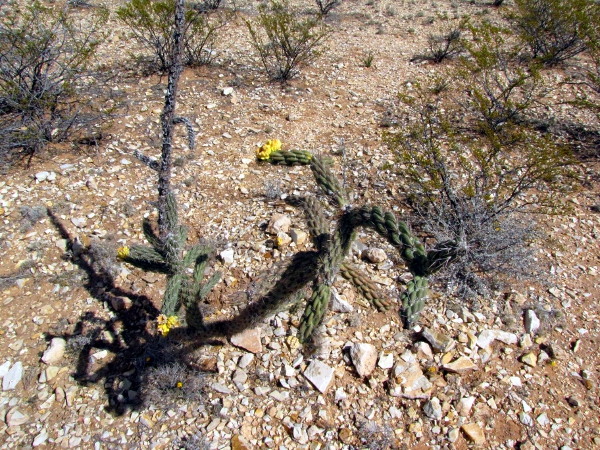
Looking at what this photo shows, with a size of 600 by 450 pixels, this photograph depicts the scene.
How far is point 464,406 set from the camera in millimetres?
2979

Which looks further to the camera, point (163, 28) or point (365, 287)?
point (163, 28)

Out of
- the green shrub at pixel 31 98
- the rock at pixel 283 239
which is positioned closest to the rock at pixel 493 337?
the rock at pixel 283 239

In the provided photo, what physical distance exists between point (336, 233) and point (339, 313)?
0.76m

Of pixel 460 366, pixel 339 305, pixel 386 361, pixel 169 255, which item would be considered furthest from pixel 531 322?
pixel 169 255

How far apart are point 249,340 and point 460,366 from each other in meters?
1.65

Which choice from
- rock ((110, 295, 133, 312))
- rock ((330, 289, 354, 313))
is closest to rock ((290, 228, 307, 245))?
rock ((330, 289, 354, 313))

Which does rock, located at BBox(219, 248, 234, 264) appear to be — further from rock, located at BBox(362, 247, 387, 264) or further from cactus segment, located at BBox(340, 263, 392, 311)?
rock, located at BBox(362, 247, 387, 264)

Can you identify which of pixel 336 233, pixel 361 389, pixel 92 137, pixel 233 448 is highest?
pixel 336 233

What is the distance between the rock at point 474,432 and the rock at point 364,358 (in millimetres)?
734

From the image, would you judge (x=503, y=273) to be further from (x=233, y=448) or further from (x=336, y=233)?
(x=233, y=448)

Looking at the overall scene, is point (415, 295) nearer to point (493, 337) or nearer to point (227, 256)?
point (493, 337)

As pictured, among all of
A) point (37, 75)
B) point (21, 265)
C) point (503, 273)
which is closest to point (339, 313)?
point (503, 273)

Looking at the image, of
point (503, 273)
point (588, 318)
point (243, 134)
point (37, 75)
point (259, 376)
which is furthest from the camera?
point (243, 134)

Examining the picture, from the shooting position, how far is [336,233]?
129 inches
